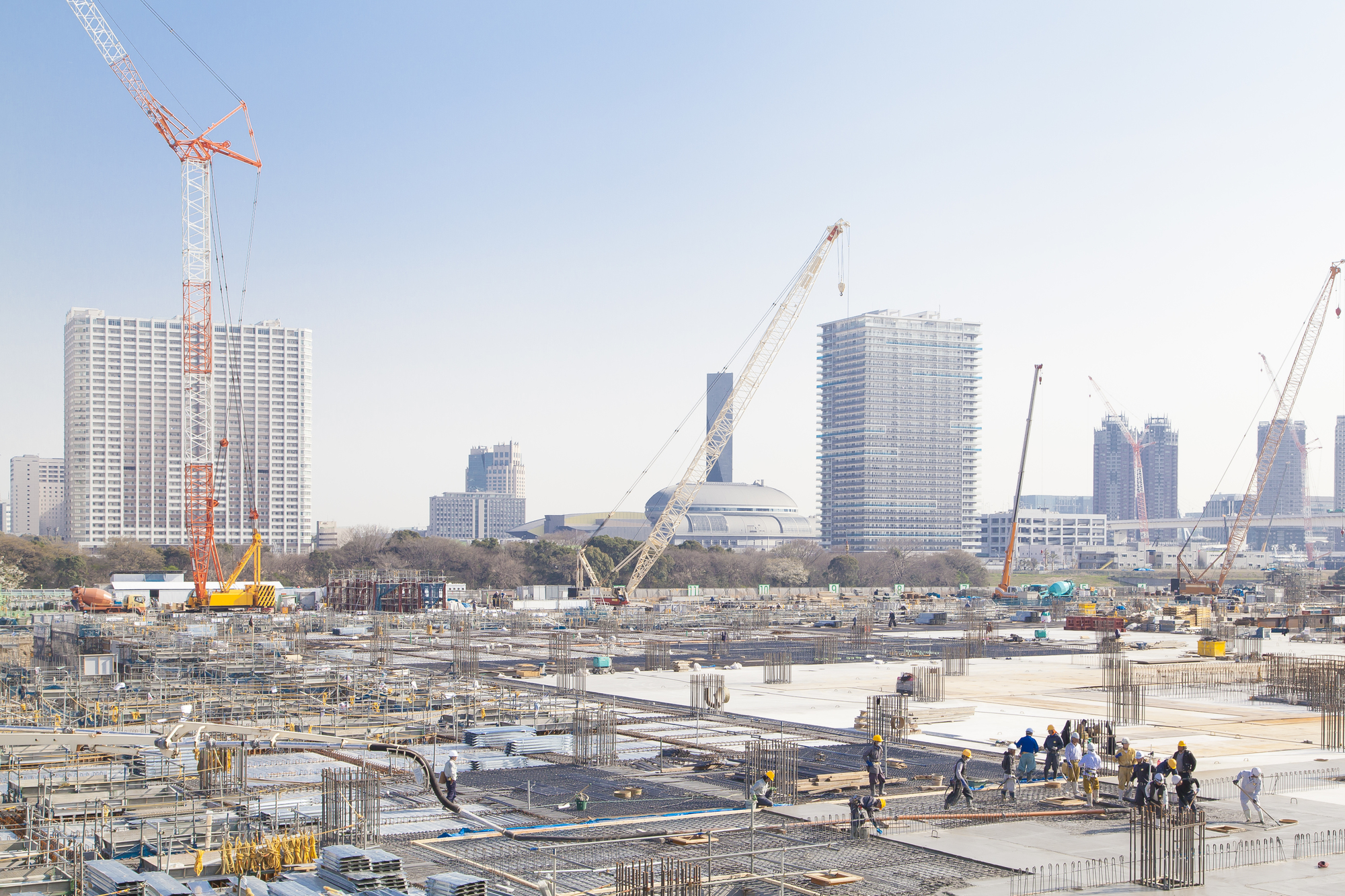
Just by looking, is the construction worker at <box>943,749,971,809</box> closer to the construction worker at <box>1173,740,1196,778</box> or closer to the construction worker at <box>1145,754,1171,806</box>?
the construction worker at <box>1145,754,1171,806</box>

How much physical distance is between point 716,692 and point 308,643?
31.1 metres

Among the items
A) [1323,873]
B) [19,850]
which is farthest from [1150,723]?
[19,850]

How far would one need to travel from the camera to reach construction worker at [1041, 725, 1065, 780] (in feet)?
86.3

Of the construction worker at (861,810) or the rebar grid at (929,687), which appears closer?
the construction worker at (861,810)

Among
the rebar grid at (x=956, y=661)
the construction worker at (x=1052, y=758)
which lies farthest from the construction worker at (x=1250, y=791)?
the rebar grid at (x=956, y=661)

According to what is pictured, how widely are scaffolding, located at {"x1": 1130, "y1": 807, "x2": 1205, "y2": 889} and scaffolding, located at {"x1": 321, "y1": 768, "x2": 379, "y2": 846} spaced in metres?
12.1

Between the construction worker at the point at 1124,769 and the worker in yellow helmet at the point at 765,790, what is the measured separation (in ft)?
22.3

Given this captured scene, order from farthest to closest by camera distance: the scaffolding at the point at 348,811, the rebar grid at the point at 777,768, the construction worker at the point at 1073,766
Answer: the construction worker at the point at 1073,766
the rebar grid at the point at 777,768
the scaffolding at the point at 348,811

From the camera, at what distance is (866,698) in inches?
1724

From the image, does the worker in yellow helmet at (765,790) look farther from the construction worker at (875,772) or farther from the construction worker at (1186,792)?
the construction worker at (1186,792)

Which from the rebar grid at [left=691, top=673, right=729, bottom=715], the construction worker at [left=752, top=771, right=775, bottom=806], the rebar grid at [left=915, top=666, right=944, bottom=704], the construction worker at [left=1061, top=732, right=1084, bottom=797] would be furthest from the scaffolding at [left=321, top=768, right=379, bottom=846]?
the rebar grid at [left=915, top=666, right=944, bottom=704]

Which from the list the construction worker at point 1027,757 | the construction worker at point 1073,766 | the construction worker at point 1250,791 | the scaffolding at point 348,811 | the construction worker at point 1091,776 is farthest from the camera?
the construction worker at point 1027,757

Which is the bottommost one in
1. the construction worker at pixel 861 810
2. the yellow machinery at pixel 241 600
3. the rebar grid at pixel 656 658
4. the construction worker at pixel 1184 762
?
the rebar grid at pixel 656 658

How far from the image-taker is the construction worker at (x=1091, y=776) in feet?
78.7
